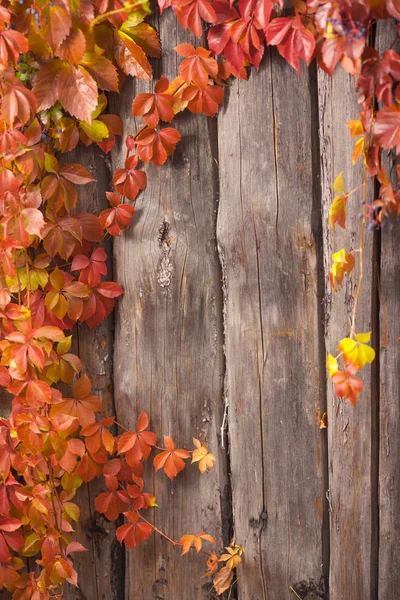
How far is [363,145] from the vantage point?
154cm

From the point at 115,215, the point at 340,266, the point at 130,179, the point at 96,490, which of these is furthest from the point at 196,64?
the point at 96,490

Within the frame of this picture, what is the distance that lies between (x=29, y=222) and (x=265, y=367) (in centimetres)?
78

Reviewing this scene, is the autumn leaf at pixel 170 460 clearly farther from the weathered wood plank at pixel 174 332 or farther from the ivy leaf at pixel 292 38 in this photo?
the ivy leaf at pixel 292 38

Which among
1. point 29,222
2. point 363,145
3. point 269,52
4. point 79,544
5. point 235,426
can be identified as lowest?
point 79,544

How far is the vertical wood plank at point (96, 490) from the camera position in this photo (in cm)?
182

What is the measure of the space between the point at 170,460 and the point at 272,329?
19.3 inches

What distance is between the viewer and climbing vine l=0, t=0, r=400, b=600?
153cm

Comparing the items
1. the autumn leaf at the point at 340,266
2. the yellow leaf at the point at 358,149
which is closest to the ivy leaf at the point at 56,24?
the yellow leaf at the point at 358,149

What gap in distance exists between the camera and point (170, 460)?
182cm

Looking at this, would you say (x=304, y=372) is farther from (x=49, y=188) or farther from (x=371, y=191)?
(x=49, y=188)

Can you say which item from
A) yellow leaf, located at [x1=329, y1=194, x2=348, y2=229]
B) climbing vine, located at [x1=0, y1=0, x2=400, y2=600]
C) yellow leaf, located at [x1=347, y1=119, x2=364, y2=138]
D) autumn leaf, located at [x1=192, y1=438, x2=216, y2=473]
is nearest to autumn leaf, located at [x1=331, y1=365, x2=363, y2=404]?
climbing vine, located at [x1=0, y1=0, x2=400, y2=600]

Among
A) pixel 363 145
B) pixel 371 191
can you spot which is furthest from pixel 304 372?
Result: pixel 363 145

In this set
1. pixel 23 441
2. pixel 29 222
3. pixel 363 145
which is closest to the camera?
pixel 363 145

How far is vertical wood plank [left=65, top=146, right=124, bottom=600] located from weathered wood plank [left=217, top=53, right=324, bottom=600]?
1.21 feet
